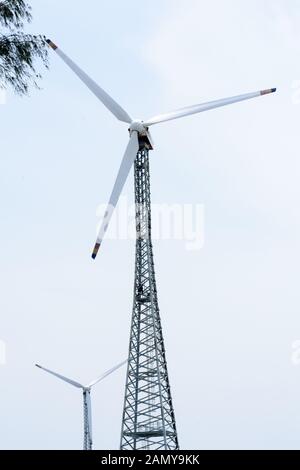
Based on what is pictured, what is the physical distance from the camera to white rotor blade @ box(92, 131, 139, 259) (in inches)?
1755

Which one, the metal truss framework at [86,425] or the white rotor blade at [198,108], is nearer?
the white rotor blade at [198,108]

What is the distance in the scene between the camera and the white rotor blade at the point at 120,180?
44581 mm

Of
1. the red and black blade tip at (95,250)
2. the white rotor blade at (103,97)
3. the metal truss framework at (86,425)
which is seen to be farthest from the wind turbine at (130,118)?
the metal truss framework at (86,425)

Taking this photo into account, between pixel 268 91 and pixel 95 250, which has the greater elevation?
pixel 268 91

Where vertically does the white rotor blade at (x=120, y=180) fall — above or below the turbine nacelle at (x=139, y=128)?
below

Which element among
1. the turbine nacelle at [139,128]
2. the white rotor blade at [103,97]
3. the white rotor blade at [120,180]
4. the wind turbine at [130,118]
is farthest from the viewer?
the turbine nacelle at [139,128]

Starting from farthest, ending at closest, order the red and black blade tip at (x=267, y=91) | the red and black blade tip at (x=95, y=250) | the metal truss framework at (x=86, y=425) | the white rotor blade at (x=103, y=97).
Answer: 1. the metal truss framework at (x=86, y=425)
2. the white rotor blade at (x=103, y=97)
3. the red and black blade tip at (x=267, y=91)
4. the red and black blade tip at (x=95, y=250)

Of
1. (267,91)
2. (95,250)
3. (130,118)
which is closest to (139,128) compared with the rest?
(130,118)

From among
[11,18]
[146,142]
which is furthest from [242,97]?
[11,18]

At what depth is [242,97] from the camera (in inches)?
2271

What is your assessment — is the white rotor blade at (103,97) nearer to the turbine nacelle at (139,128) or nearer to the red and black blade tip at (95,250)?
the turbine nacelle at (139,128)

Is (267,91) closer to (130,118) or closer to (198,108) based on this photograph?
(198,108)

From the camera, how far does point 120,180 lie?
56312 mm
